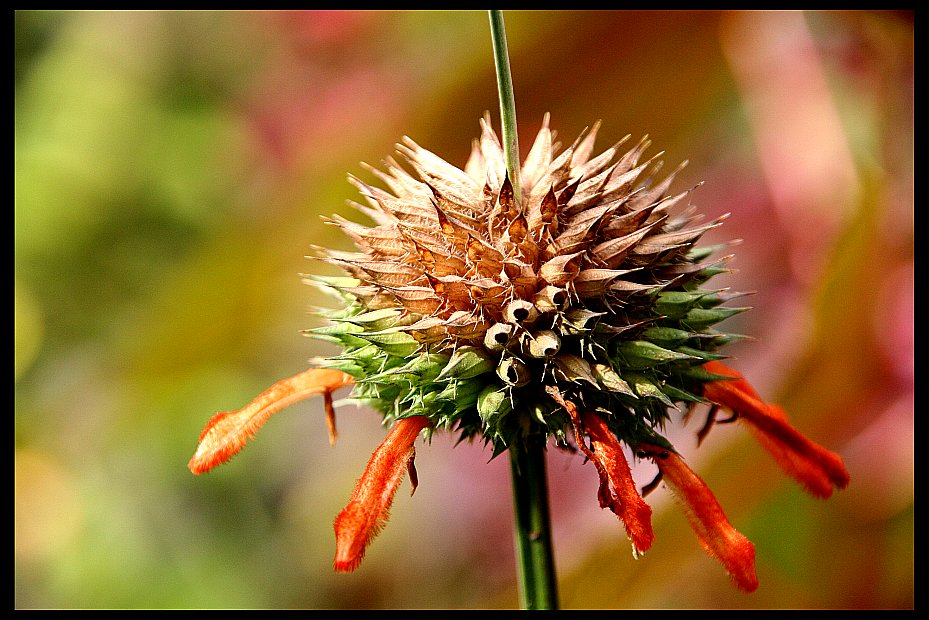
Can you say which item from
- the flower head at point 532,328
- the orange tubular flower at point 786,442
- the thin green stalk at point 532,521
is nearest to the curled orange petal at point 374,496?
the flower head at point 532,328

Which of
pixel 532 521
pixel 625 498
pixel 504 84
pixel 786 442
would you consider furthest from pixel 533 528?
pixel 504 84

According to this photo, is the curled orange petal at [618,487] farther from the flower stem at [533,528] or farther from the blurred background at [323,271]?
the blurred background at [323,271]

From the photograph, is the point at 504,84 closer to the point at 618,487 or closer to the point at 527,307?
the point at 527,307

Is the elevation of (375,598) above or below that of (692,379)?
below

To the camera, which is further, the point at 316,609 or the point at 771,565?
the point at 316,609

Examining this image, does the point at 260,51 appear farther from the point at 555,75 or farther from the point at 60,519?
the point at 60,519

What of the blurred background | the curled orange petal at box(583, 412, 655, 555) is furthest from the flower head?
the blurred background

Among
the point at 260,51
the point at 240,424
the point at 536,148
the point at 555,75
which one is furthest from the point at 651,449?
the point at 260,51
